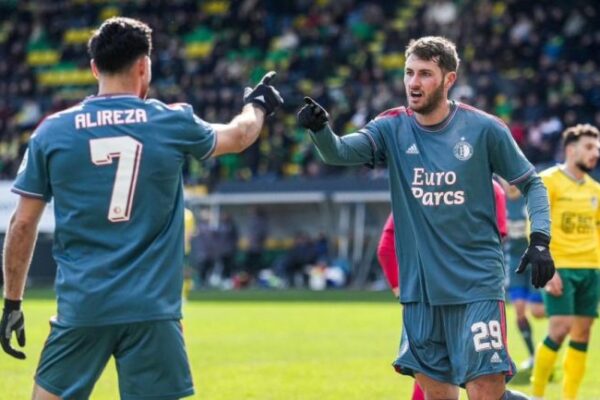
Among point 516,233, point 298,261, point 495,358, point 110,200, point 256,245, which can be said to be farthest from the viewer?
point 256,245

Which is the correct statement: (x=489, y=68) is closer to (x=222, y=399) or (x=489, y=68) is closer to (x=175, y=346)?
(x=222, y=399)

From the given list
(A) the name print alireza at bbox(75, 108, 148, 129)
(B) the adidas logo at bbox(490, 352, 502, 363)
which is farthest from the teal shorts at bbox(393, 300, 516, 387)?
(A) the name print alireza at bbox(75, 108, 148, 129)

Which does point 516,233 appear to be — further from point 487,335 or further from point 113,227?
point 113,227

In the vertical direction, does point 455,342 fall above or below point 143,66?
below

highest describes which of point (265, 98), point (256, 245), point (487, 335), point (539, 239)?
point (265, 98)

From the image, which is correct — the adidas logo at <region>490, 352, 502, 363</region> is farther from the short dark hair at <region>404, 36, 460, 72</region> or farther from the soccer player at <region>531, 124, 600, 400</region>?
the soccer player at <region>531, 124, 600, 400</region>

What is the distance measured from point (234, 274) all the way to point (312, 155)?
3761mm

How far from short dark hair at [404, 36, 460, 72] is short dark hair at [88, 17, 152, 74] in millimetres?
1895

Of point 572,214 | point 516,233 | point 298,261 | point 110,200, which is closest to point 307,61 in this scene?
point 298,261

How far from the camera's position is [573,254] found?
12.0 meters

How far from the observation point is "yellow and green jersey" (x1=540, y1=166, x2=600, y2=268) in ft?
39.6

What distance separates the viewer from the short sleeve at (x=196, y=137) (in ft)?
20.2

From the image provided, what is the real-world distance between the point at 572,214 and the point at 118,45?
6976 mm

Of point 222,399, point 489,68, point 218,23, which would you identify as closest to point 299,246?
point 489,68
